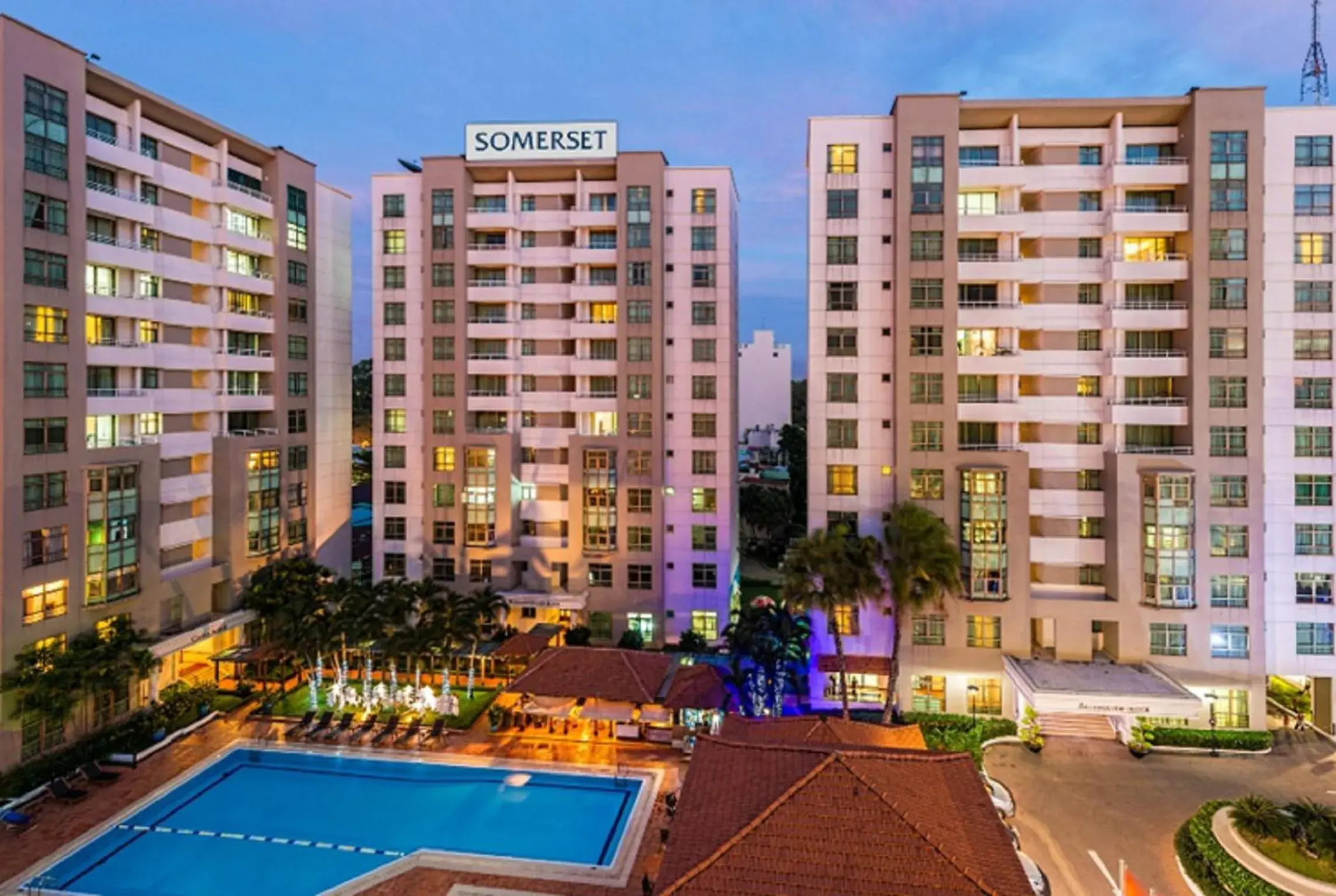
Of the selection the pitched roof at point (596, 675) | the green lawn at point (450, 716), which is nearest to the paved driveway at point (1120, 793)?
the pitched roof at point (596, 675)

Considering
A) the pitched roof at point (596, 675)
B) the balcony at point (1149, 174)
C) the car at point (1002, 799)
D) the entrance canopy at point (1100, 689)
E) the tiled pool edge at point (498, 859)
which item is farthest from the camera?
the balcony at point (1149, 174)

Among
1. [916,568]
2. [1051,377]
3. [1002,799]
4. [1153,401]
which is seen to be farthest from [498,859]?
[1153,401]

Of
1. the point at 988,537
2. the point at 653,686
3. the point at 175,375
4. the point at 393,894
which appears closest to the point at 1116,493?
the point at 988,537

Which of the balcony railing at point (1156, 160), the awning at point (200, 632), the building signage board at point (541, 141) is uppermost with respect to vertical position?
the building signage board at point (541, 141)

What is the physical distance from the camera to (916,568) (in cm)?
3381

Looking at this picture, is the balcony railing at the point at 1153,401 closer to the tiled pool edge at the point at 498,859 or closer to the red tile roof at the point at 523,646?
the tiled pool edge at the point at 498,859

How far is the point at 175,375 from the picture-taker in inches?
1641

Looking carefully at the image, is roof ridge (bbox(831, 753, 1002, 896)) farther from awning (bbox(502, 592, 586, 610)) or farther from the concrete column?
the concrete column

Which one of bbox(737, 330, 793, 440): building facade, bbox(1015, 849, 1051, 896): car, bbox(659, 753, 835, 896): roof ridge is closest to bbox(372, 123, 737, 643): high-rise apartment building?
bbox(1015, 849, 1051, 896): car

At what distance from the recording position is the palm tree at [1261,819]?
948 inches

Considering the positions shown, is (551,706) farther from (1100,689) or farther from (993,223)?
(993,223)

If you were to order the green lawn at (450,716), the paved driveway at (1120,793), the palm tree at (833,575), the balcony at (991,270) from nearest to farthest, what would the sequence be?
the paved driveway at (1120,793) → the palm tree at (833,575) → the green lawn at (450,716) → the balcony at (991,270)

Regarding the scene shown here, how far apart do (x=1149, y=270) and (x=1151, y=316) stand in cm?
235

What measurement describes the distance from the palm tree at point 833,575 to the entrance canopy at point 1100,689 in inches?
304
